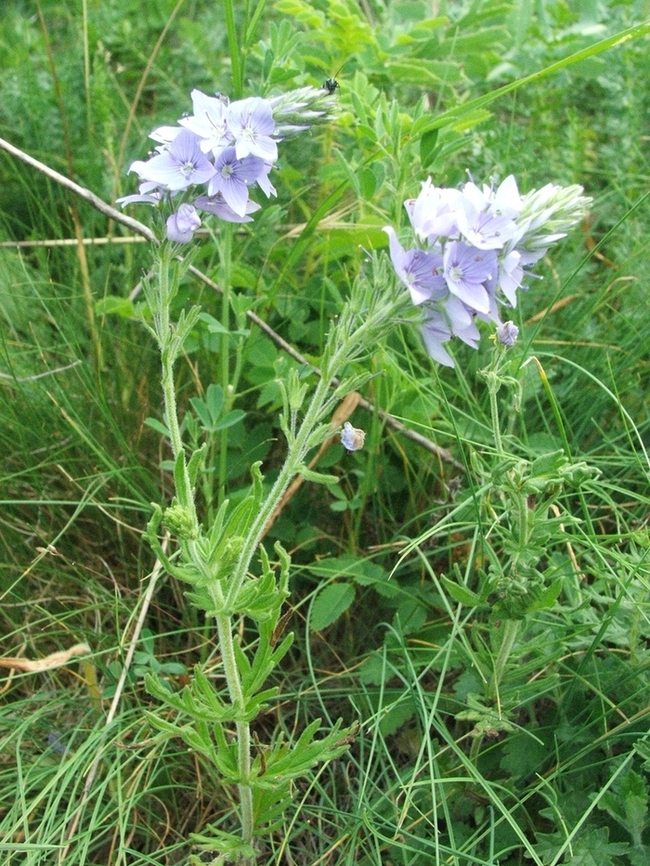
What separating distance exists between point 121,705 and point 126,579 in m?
0.39

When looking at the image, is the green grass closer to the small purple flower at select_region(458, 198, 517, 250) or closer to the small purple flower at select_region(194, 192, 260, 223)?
the small purple flower at select_region(194, 192, 260, 223)

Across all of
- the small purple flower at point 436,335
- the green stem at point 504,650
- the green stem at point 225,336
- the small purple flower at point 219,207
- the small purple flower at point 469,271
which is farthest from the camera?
the green stem at point 225,336

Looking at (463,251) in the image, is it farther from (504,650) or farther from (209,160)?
(504,650)

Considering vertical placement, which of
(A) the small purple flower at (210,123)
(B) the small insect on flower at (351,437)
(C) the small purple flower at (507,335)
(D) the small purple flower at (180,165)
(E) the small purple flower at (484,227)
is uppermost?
(A) the small purple flower at (210,123)

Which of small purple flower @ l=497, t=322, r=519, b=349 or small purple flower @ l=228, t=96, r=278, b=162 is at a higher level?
small purple flower @ l=228, t=96, r=278, b=162

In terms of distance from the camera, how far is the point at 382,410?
2.44m

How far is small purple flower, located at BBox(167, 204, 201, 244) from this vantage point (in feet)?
5.42

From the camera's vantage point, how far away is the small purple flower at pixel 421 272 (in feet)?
4.84

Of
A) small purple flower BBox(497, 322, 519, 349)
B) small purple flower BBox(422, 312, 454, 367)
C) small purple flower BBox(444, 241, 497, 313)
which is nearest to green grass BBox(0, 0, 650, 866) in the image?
small purple flower BBox(497, 322, 519, 349)

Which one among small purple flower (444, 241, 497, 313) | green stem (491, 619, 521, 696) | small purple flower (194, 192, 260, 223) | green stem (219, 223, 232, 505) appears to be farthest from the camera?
green stem (219, 223, 232, 505)

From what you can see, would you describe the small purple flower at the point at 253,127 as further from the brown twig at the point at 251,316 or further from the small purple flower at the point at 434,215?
the brown twig at the point at 251,316

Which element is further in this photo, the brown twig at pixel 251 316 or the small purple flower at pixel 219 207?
the brown twig at pixel 251 316

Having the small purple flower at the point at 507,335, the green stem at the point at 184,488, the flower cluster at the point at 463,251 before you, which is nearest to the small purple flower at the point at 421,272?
the flower cluster at the point at 463,251

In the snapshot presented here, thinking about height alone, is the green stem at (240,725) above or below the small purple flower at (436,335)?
below
